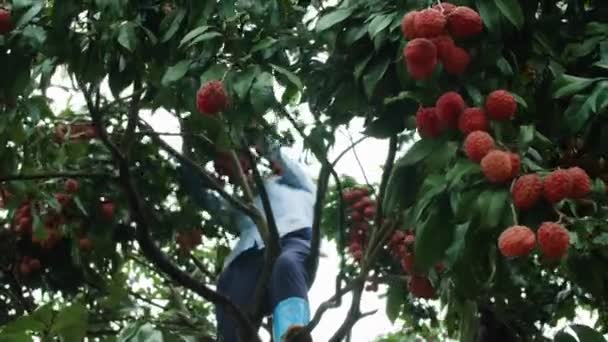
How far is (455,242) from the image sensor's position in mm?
1717

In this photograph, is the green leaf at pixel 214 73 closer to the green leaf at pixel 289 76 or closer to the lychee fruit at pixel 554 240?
the green leaf at pixel 289 76

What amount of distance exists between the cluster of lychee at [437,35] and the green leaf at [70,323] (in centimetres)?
85

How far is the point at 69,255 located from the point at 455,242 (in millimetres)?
2239

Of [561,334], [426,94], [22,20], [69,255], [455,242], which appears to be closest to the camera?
[455,242]

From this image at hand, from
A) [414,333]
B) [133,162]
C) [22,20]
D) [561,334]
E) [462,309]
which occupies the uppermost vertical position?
[133,162]

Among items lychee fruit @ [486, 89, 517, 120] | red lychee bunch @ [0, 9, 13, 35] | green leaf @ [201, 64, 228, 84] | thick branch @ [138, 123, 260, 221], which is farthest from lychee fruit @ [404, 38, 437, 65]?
thick branch @ [138, 123, 260, 221]

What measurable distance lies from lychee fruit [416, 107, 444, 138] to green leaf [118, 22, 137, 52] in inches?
26.8

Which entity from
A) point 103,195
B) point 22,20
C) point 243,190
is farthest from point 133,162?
point 22,20

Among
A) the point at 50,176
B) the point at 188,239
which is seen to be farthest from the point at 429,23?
the point at 188,239

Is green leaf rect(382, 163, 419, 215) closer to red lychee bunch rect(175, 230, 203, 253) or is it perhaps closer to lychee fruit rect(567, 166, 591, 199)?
lychee fruit rect(567, 166, 591, 199)

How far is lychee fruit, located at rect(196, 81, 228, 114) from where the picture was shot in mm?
1994

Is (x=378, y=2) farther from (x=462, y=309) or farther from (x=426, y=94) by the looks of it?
(x=462, y=309)

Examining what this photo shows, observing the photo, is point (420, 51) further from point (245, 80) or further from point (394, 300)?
point (394, 300)

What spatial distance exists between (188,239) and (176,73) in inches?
58.6
